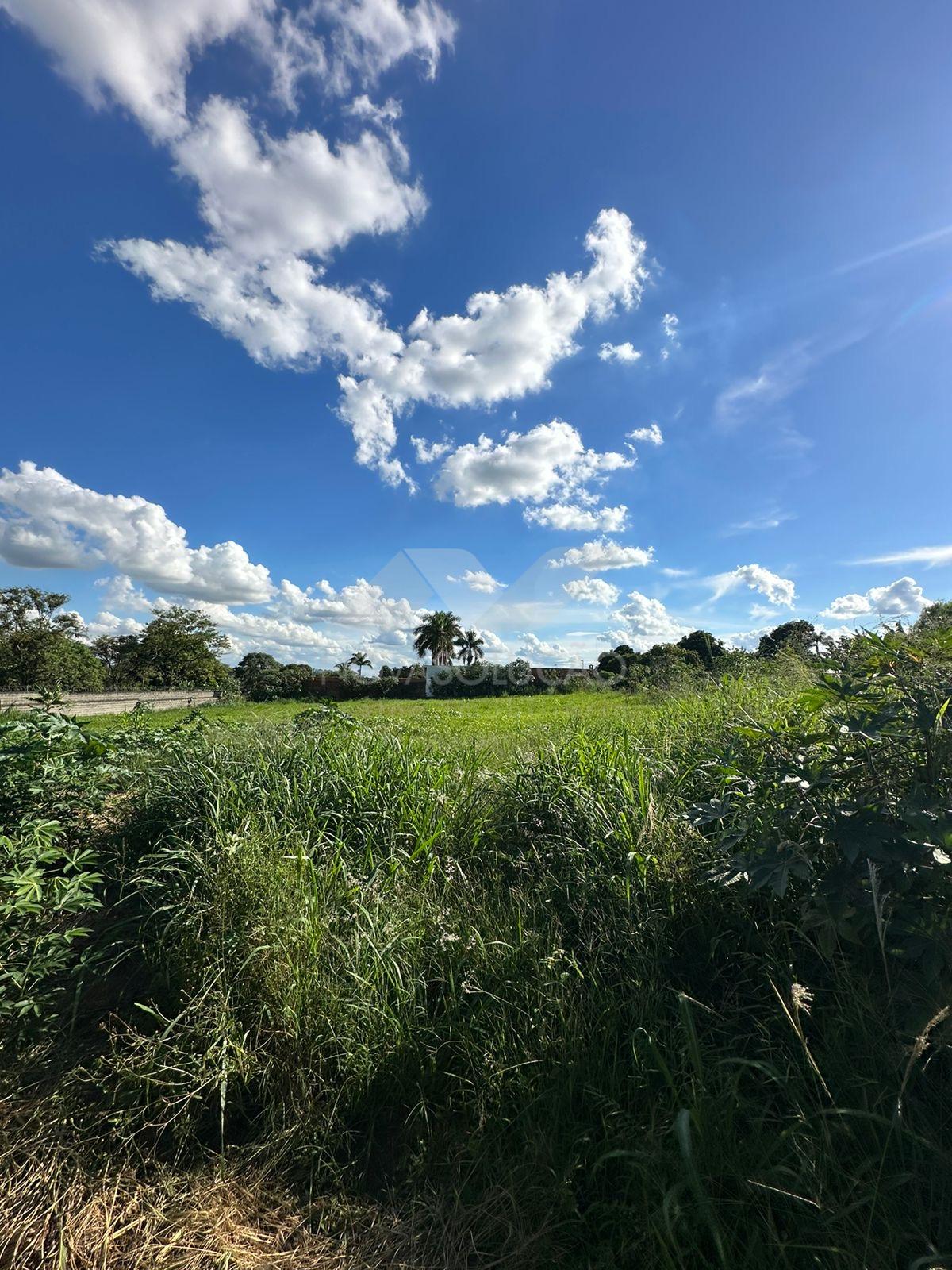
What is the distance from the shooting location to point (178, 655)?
3569cm

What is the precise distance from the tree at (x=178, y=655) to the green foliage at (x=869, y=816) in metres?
39.0

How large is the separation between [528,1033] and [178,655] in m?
39.3

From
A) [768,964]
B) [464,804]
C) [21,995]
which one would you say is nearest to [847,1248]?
[768,964]

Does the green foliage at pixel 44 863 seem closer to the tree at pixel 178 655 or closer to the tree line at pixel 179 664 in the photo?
the tree line at pixel 179 664

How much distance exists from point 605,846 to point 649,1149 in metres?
1.31

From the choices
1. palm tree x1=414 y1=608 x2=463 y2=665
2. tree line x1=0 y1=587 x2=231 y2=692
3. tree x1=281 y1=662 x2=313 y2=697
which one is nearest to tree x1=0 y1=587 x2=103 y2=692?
tree line x1=0 y1=587 x2=231 y2=692

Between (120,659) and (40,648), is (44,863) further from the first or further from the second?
(120,659)

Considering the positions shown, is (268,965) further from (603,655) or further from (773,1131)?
(603,655)

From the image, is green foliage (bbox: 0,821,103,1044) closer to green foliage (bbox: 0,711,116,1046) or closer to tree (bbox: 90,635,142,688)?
green foliage (bbox: 0,711,116,1046)

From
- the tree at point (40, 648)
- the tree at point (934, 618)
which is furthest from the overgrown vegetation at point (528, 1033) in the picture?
the tree at point (40, 648)

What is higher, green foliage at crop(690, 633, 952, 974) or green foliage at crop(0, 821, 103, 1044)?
green foliage at crop(690, 633, 952, 974)

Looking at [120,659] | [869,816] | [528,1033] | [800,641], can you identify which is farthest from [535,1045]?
[120,659]

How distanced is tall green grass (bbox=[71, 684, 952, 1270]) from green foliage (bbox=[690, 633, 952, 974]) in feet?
0.75

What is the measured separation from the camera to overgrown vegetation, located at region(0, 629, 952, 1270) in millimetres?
1367
